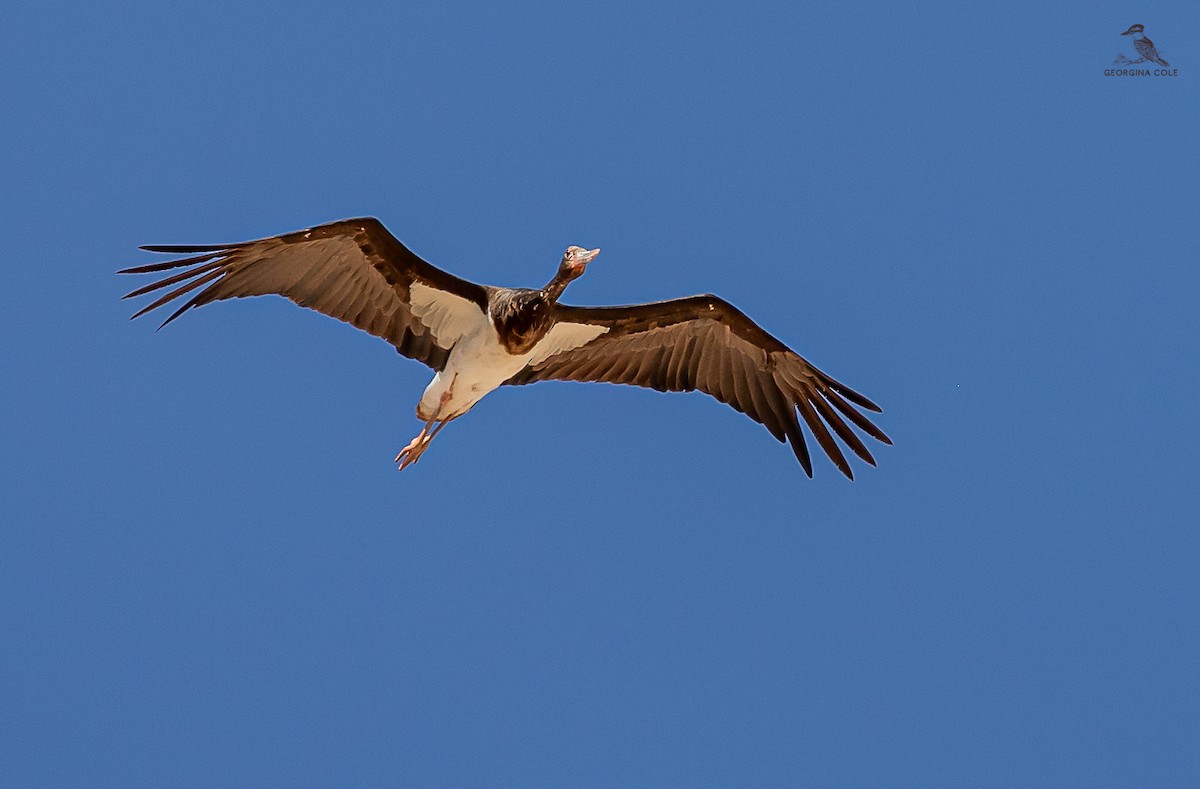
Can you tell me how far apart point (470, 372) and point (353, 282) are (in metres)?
1.64

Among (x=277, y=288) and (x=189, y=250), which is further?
(x=277, y=288)

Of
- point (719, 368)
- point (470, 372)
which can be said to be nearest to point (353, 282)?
point (470, 372)

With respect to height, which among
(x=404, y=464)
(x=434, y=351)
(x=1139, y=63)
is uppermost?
(x=1139, y=63)

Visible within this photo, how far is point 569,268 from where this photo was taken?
1861cm

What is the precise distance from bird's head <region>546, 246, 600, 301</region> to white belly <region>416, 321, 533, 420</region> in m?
0.86

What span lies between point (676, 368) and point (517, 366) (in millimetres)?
2245

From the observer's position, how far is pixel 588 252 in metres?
18.5

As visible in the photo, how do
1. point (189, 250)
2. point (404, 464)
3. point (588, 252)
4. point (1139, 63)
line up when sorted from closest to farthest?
point (189, 250)
point (588, 252)
point (404, 464)
point (1139, 63)

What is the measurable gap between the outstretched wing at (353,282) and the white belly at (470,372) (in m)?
0.22

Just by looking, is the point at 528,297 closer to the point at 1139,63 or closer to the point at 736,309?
the point at 736,309

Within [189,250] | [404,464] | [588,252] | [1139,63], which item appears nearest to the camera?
[189,250]

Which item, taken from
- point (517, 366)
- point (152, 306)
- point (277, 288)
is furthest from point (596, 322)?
point (152, 306)

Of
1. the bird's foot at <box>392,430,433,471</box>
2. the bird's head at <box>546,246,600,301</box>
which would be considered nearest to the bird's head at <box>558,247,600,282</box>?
the bird's head at <box>546,246,600,301</box>

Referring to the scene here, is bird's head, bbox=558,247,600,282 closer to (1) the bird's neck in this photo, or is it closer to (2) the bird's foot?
(1) the bird's neck
